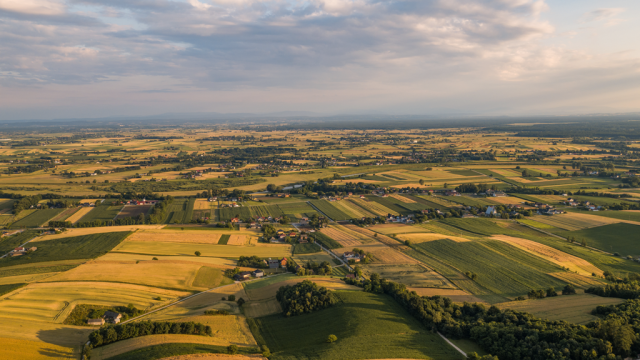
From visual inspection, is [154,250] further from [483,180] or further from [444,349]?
[483,180]

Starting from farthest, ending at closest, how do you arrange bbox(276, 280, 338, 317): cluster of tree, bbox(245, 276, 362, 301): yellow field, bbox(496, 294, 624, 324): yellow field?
1. bbox(245, 276, 362, 301): yellow field
2. bbox(276, 280, 338, 317): cluster of tree
3. bbox(496, 294, 624, 324): yellow field

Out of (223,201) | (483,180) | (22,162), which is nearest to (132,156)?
(22,162)

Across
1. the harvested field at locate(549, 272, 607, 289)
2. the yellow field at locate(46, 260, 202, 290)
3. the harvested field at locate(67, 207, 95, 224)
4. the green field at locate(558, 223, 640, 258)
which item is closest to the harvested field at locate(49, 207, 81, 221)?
the harvested field at locate(67, 207, 95, 224)

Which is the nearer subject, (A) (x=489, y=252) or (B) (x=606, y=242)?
(A) (x=489, y=252)

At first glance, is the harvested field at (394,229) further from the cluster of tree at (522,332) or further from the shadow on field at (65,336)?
the shadow on field at (65,336)

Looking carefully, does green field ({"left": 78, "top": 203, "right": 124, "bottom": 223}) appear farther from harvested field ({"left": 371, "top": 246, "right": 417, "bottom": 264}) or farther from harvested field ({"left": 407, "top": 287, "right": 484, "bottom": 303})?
harvested field ({"left": 407, "top": 287, "right": 484, "bottom": 303})
